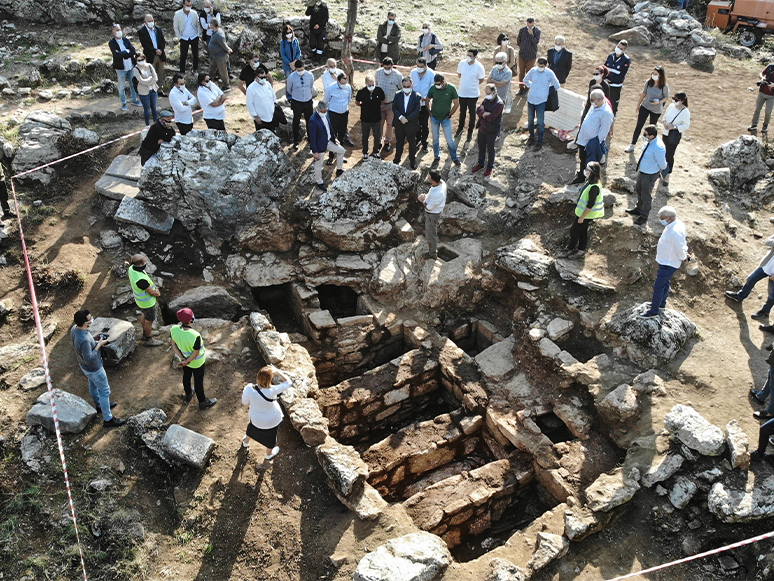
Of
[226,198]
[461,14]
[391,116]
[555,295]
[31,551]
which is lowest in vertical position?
[31,551]

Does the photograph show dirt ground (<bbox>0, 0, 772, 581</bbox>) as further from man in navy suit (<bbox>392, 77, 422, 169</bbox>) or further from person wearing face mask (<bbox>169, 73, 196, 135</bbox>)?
person wearing face mask (<bbox>169, 73, 196, 135</bbox>)

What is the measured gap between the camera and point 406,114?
11289 millimetres

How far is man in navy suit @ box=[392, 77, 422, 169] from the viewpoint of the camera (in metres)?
11.1

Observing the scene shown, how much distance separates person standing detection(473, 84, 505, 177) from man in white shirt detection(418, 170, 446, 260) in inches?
68.3

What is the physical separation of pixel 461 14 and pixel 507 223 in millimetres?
11742

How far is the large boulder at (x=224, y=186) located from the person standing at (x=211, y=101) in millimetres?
563

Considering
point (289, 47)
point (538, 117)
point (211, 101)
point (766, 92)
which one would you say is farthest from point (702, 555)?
point (289, 47)

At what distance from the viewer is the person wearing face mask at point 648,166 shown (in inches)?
373

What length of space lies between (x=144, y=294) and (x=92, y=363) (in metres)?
1.58

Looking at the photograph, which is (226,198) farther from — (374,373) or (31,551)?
(31,551)

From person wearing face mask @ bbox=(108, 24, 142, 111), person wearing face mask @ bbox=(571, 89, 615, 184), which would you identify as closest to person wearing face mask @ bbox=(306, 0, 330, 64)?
person wearing face mask @ bbox=(108, 24, 142, 111)

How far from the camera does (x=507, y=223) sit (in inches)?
436

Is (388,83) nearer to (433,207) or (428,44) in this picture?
(428,44)

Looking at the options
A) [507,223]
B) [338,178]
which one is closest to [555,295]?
[507,223]
